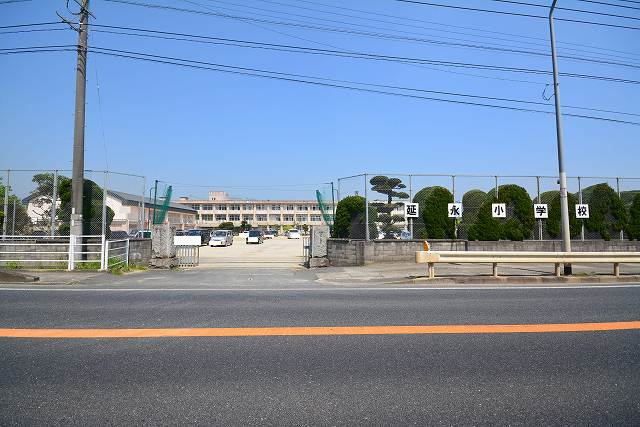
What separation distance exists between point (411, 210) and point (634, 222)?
469 inches

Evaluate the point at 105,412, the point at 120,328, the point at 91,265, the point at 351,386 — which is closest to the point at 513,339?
the point at 351,386

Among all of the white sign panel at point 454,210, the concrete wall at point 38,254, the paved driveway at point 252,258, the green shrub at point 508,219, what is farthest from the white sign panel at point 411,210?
the concrete wall at point 38,254

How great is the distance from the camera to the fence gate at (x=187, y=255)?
58.9ft

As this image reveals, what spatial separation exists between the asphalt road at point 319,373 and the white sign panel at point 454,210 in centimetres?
1092

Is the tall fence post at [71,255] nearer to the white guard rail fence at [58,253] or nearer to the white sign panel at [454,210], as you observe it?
the white guard rail fence at [58,253]

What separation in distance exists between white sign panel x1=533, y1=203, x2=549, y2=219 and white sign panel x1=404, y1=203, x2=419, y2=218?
5994 mm

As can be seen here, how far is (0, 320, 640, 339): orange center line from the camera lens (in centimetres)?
541

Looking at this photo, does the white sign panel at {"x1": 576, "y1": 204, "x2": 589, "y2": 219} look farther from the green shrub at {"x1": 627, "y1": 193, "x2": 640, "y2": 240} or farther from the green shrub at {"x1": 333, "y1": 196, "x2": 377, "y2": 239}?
the green shrub at {"x1": 333, "y1": 196, "x2": 377, "y2": 239}

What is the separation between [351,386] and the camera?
3662 mm

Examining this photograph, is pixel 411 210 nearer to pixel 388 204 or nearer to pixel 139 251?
pixel 388 204

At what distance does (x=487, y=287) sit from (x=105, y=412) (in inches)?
376

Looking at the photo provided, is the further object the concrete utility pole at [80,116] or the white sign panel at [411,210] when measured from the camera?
Result: the white sign panel at [411,210]

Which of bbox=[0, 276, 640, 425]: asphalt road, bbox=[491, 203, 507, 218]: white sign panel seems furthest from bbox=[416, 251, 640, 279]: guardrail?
bbox=[491, 203, 507, 218]: white sign panel

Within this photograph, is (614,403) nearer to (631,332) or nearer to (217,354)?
(631,332)
